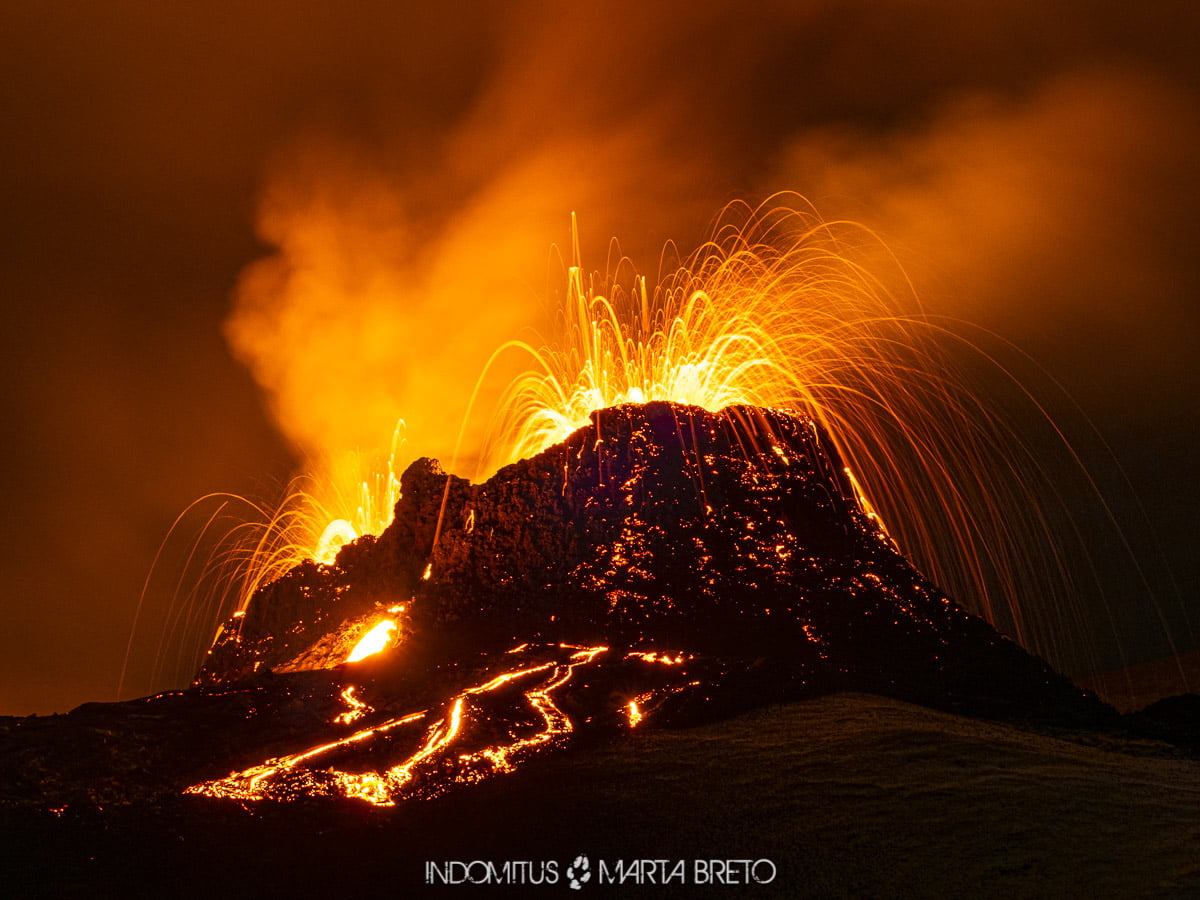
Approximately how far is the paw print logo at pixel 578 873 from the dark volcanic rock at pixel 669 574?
37.8 feet

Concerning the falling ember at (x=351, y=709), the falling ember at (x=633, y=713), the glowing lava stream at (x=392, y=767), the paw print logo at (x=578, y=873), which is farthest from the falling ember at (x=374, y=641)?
the paw print logo at (x=578, y=873)

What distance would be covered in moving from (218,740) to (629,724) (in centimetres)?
839

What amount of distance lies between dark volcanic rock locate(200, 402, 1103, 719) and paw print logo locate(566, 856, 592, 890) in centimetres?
1154

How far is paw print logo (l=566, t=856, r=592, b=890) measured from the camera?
1260cm

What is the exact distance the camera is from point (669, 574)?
30.6 meters

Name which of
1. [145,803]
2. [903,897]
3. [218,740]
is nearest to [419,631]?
[218,740]

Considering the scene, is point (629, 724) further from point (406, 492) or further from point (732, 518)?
point (406, 492)

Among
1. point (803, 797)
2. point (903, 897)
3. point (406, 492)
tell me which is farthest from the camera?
point (406, 492)

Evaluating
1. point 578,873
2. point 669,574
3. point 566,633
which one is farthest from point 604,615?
point 578,873

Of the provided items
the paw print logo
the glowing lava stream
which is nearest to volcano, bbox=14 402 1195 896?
the glowing lava stream

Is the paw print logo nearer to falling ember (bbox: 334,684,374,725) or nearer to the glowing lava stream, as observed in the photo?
the glowing lava stream

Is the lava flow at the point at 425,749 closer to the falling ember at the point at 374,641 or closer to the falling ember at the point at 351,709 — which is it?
the falling ember at the point at 351,709

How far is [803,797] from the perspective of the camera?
49.7 feet

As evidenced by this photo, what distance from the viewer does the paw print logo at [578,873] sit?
12.6 metres
